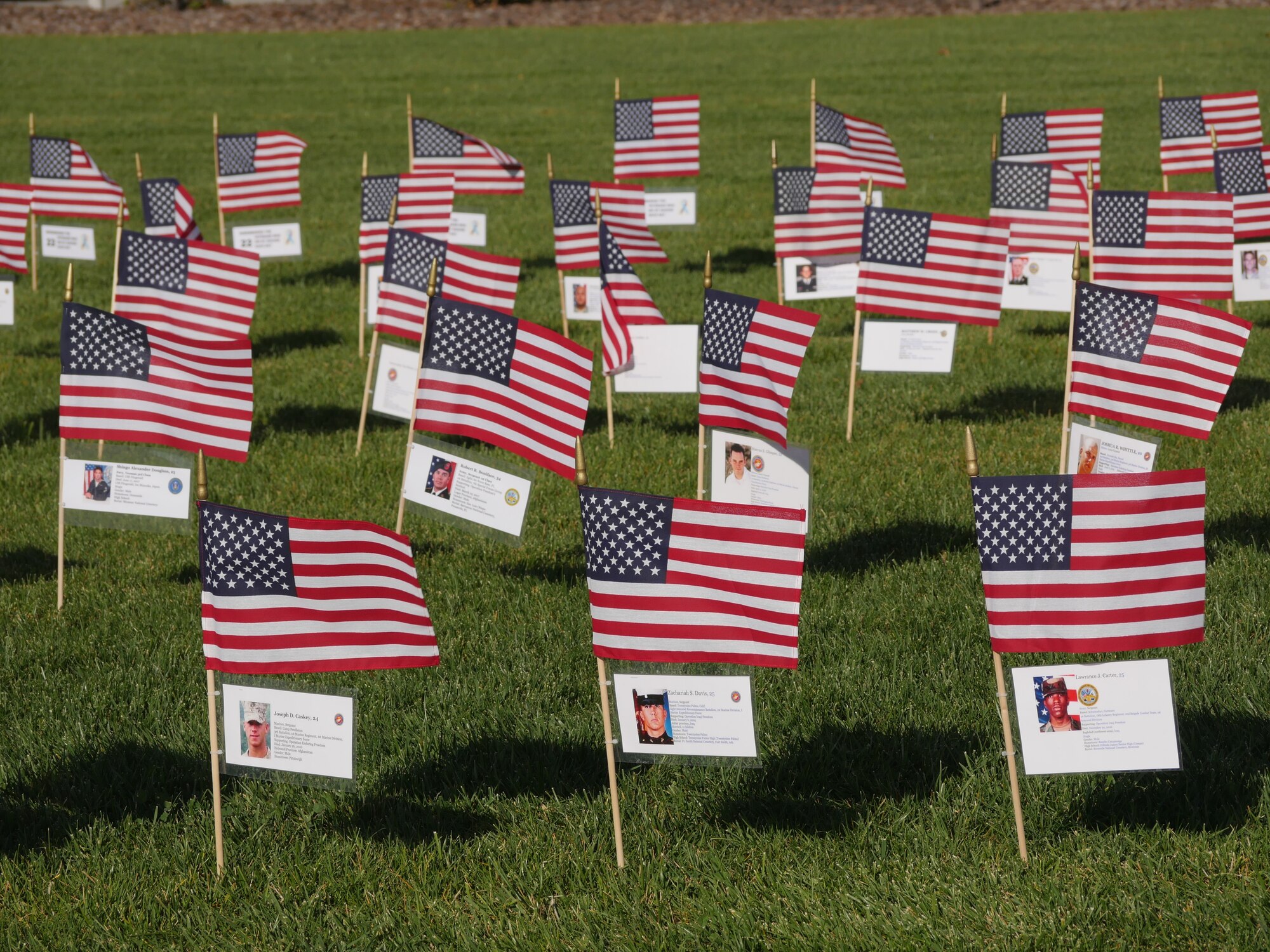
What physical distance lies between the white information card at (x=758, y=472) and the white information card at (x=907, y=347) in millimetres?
3722

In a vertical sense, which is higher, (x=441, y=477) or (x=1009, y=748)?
(x=441, y=477)

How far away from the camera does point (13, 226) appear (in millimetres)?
14633

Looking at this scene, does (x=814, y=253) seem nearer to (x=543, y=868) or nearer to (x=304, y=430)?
(x=304, y=430)

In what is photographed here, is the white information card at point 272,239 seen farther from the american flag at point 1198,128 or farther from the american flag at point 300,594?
the american flag at point 300,594

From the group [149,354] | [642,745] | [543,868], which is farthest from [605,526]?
[149,354]

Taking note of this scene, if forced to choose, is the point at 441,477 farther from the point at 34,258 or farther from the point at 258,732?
the point at 34,258

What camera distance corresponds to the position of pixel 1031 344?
1444 cm

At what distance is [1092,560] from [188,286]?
840cm

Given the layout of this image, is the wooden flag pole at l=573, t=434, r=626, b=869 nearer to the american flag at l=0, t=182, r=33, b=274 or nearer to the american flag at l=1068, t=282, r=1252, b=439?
the american flag at l=1068, t=282, r=1252, b=439

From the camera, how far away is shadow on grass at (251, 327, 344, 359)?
15352 mm

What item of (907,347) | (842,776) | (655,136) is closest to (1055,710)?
(842,776)

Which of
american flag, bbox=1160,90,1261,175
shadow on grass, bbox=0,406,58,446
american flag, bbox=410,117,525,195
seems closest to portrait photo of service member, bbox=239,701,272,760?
shadow on grass, bbox=0,406,58,446

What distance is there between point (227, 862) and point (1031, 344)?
1065 centimetres

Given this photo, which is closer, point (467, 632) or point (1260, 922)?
point (1260, 922)
